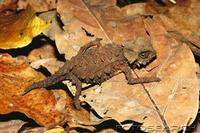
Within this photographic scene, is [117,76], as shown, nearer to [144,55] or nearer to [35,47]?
[144,55]

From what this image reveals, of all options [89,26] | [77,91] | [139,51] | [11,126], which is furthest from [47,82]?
[139,51]

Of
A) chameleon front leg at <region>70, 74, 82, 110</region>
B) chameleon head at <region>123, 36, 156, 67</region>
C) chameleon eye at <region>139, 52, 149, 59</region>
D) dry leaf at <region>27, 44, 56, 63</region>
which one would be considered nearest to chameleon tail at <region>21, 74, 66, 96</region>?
chameleon front leg at <region>70, 74, 82, 110</region>

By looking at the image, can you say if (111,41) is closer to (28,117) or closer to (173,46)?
(173,46)

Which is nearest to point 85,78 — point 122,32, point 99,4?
point 122,32

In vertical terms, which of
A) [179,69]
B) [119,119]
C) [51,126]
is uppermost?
[179,69]

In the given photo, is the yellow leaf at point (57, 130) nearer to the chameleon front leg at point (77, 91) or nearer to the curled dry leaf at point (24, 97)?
the curled dry leaf at point (24, 97)

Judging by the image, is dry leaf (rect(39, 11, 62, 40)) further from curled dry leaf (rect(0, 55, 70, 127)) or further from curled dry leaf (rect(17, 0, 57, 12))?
curled dry leaf (rect(0, 55, 70, 127))
